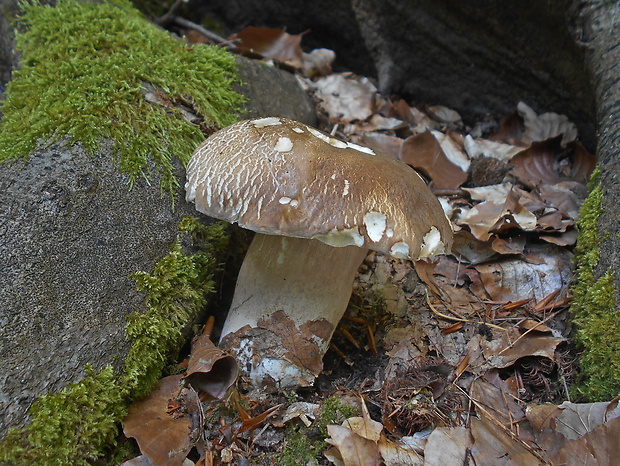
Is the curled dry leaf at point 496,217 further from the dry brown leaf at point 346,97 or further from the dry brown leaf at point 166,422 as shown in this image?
the dry brown leaf at point 166,422

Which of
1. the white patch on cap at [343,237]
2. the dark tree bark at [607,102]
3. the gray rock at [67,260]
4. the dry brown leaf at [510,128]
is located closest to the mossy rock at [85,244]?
the gray rock at [67,260]

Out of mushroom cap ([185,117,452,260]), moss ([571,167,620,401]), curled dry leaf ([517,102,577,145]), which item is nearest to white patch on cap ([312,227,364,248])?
mushroom cap ([185,117,452,260])

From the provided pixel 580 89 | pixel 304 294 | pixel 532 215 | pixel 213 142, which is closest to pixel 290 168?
pixel 213 142

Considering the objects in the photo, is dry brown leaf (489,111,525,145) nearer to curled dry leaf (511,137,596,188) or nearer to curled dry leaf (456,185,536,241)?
curled dry leaf (511,137,596,188)

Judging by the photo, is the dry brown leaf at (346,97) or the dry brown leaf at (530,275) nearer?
the dry brown leaf at (530,275)

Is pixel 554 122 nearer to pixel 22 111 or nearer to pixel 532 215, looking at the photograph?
pixel 532 215

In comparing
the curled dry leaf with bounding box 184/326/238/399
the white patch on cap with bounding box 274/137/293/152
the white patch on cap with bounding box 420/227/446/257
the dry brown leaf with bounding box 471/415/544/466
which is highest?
the white patch on cap with bounding box 274/137/293/152

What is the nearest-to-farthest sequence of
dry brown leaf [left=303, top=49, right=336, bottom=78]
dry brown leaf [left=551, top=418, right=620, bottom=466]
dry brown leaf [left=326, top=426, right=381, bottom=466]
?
dry brown leaf [left=551, top=418, right=620, bottom=466] < dry brown leaf [left=326, top=426, right=381, bottom=466] < dry brown leaf [left=303, top=49, right=336, bottom=78]
